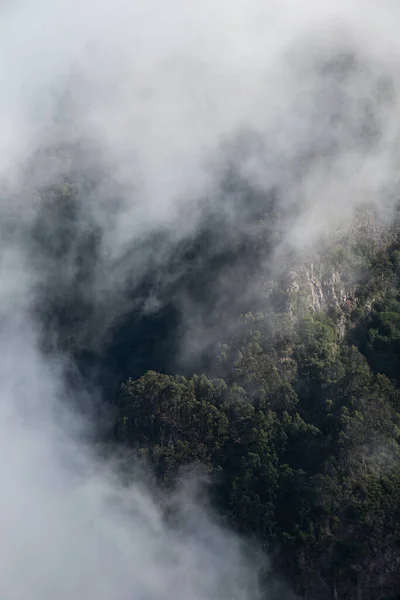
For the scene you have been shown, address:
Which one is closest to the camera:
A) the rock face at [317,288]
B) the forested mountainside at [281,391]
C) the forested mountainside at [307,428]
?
the forested mountainside at [307,428]

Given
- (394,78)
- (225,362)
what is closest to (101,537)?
(225,362)

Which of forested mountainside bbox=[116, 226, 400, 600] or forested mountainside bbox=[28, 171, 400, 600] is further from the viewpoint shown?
forested mountainside bbox=[28, 171, 400, 600]

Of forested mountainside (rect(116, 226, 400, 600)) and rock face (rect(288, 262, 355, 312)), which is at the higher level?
rock face (rect(288, 262, 355, 312))

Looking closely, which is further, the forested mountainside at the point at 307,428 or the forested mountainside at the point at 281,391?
the forested mountainside at the point at 281,391

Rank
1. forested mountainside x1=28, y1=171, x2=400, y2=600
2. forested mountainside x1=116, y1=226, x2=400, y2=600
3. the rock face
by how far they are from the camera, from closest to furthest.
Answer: forested mountainside x1=116, y1=226, x2=400, y2=600, forested mountainside x1=28, y1=171, x2=400, y2=600, the rock face

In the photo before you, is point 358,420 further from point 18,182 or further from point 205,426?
point 18,182

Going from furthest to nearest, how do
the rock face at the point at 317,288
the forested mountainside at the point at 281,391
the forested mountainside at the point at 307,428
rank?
the rock face at the point at 317,288 → the forested mountainside at the point at 281,391 → the forested mountainside at the point at 307,428

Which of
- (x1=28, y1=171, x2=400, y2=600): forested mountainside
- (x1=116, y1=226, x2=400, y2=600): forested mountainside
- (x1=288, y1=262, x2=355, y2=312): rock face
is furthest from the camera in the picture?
(x1=288, y1=262, x2=355, y2=312): rock face

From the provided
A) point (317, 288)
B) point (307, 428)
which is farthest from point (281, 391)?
point (317, 288)

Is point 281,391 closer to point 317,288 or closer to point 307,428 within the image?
point 307,428
